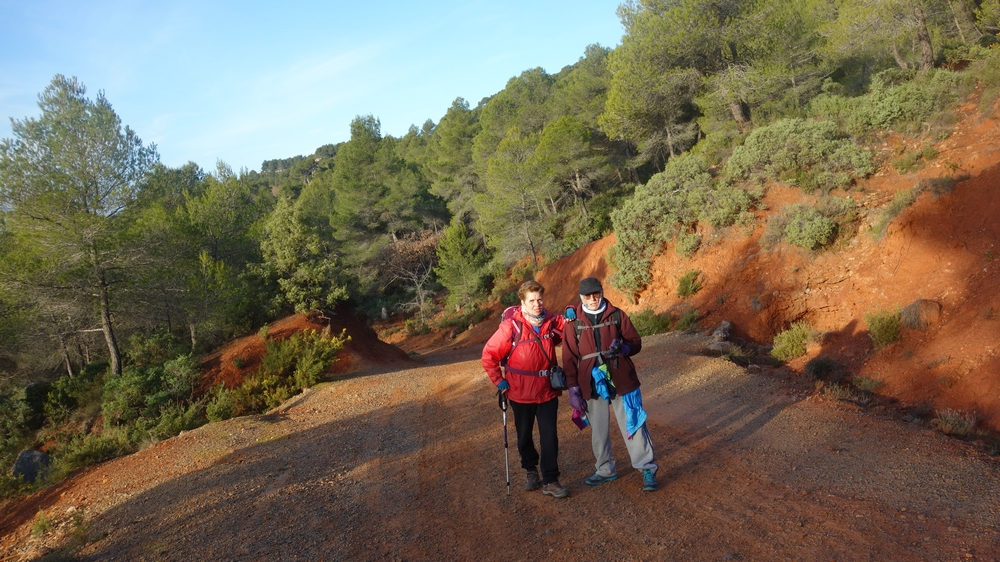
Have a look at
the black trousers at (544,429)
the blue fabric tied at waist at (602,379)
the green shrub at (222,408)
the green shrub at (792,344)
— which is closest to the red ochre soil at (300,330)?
the green shrub at (222,408)

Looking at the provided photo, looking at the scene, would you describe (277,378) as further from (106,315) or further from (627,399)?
(627,399)

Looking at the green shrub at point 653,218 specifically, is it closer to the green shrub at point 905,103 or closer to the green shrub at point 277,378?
the green shrub at point 905,103

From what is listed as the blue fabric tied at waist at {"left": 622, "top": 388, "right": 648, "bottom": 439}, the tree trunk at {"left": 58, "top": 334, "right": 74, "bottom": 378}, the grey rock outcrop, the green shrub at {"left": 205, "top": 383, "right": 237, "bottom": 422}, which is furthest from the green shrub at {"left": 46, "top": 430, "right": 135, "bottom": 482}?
the blue fabric tied at waist at {"left": 622, "top": 388, "right": 648, "bottom": 439}

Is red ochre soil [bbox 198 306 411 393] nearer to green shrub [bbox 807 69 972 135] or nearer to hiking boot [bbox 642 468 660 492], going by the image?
hiking boot [bbox 642 468 660 492]

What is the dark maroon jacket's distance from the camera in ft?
15.4

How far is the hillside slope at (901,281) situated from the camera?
839 cm

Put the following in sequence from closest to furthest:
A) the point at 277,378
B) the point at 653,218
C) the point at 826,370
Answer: the point at 826,370 < the point at 277,378 < the point at 653,218

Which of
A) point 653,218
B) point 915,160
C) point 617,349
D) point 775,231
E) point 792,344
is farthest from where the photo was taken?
point 653,218

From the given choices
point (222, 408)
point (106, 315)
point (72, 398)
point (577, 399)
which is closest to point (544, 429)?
point (577, 399)

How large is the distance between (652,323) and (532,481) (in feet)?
39.4

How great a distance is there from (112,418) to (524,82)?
139ft

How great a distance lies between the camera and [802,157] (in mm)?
A: 15969

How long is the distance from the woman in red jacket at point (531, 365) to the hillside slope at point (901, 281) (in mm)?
5789

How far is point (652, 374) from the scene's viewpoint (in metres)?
10.5
